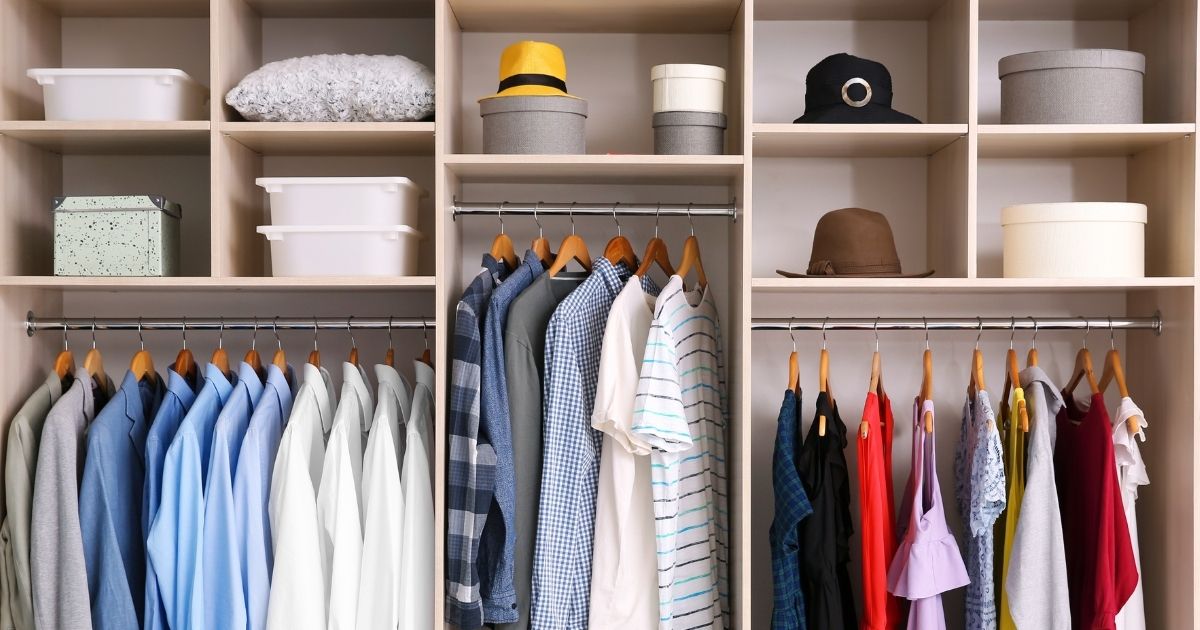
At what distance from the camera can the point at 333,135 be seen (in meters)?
2.29

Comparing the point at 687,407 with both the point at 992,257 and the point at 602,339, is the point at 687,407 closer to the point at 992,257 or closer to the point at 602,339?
the point at 602,339

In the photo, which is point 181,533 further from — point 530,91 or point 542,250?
point 530,91

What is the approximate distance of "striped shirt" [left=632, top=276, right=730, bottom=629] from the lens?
2164 millimetres

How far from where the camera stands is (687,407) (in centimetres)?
234

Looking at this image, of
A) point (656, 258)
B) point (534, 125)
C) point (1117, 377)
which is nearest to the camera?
point (534, 125)

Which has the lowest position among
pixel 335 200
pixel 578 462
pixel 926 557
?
pixel 926 557

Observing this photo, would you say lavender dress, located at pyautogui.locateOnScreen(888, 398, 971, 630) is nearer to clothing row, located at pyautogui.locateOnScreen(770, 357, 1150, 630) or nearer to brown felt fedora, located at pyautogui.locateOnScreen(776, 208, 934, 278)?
clothing row, located at pyautogui.locateOnScreen(770, 357, 1150, 630)

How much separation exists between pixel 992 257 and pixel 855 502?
758 millimetres

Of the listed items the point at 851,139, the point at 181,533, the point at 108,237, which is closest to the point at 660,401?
the point at 851,139

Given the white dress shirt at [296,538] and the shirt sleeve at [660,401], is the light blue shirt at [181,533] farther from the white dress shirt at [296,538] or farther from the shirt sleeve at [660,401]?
the shirt sleeve at [660,401]

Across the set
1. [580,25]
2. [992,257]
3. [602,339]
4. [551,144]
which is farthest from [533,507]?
[992,257]

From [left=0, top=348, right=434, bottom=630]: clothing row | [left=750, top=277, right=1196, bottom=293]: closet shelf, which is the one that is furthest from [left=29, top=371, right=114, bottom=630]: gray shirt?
[left=750, top=277, right=1196, bottom=293]: closet shelf

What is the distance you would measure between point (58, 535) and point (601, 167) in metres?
1.46

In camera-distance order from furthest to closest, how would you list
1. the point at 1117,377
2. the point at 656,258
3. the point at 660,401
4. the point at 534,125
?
the point at 656,258
the point at 1117,377
the point at 534,125
the point at 660,401
